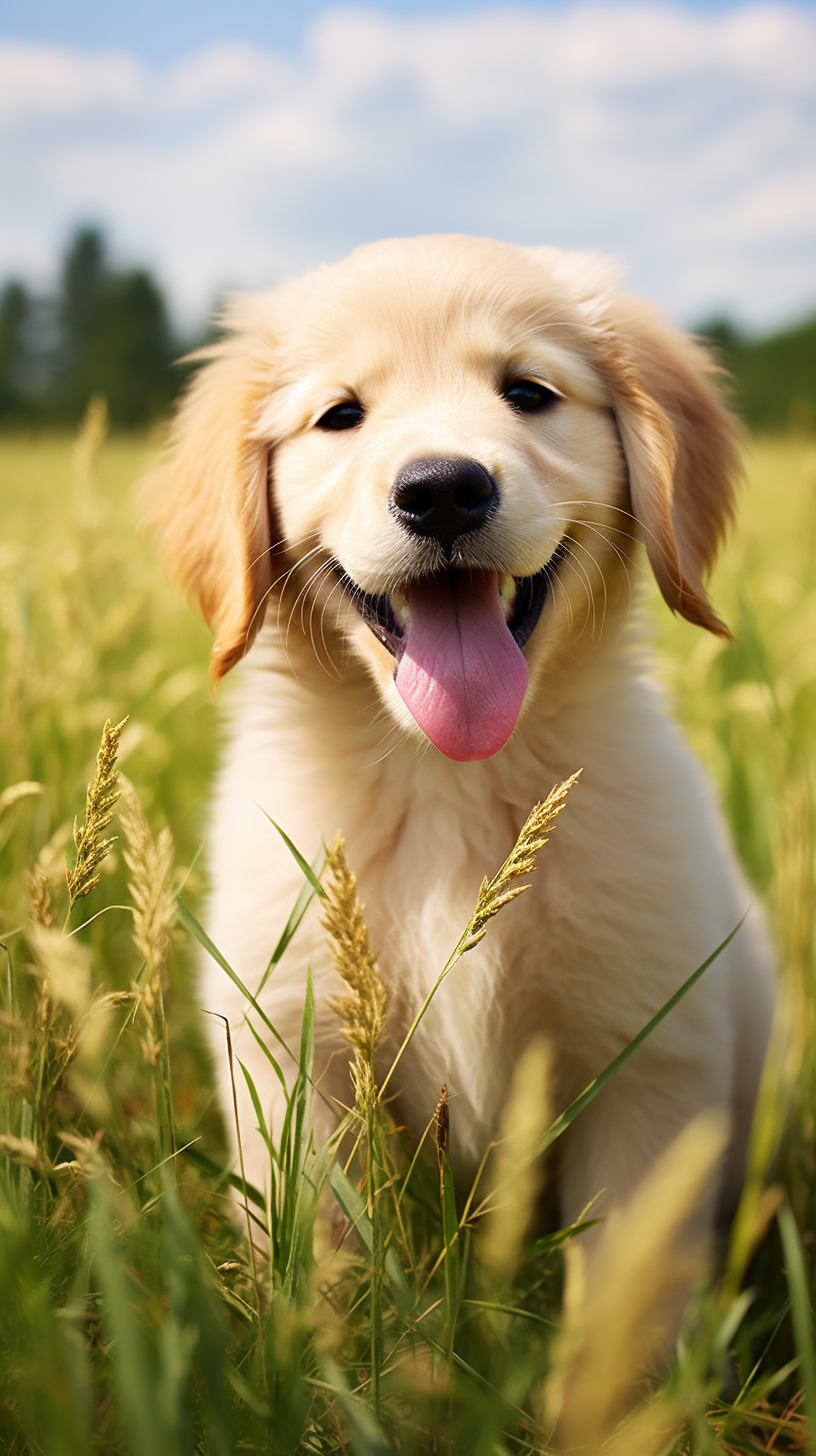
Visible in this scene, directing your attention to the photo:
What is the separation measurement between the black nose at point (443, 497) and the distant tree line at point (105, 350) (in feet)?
80.7

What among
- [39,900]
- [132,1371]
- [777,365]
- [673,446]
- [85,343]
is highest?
[85,343]

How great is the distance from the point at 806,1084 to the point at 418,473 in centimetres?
140

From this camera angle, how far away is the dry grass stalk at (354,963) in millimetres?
1035

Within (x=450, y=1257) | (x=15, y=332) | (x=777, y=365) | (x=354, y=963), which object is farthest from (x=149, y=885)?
(x=15, y=332)

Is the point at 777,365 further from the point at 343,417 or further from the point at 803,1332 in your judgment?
the point at 803,1332

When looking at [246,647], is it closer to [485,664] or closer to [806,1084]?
[485,664]

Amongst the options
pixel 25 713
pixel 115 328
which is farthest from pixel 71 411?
pixel 25 713

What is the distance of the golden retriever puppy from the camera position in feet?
5.64

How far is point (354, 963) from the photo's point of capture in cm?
105

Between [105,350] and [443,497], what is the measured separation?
51657mm

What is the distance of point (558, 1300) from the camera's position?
171 centimetres

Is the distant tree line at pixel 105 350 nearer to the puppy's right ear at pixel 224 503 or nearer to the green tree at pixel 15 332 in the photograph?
the green tree at pixel 15 332

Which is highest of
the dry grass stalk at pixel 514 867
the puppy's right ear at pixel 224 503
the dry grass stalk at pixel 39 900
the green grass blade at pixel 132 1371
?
the puppy's right ear at pixel 224 503

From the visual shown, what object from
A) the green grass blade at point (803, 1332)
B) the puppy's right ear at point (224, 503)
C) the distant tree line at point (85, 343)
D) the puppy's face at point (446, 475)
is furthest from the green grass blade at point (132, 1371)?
the distant tree line at point (85, 343)
